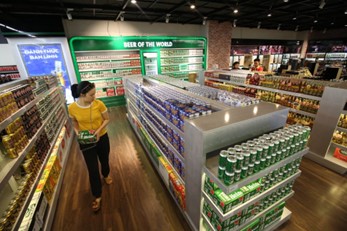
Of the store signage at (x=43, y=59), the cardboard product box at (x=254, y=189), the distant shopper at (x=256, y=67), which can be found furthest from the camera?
the distant shopper at (x=256, y=67)

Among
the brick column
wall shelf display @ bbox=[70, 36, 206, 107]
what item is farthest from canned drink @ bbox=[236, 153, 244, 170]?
the brick column

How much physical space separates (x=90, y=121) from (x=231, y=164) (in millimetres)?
2011

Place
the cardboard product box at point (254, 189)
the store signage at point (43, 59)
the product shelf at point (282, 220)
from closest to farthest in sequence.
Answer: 1. the cardboard product box at point (254, 189)
2. the product shelf at point (282, 220)
3. the store signage at point (43, 59)

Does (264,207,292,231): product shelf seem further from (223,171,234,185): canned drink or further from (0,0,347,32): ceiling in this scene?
(0,0,347,32): ceiling

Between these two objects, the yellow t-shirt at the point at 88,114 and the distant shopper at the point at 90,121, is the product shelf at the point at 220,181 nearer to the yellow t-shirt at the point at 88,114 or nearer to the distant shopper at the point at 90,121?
the distant shopper at the point at 90,121

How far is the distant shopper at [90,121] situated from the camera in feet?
7.56

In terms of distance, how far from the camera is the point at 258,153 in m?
1.48

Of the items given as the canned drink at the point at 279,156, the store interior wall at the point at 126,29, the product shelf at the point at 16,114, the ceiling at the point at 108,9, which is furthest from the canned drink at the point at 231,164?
the store interior wall at the point at 126,29

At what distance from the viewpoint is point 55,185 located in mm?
2910

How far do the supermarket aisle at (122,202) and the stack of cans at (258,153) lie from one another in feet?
4.66

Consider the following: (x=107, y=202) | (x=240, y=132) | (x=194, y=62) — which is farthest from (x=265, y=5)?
(x=107, y=202)

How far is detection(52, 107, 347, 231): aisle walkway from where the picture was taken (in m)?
2.36

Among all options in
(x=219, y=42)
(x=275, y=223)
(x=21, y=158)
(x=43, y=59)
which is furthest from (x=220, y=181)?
(x=219, y=42)

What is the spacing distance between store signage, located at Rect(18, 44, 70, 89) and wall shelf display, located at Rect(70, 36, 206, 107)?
509 millimetres
